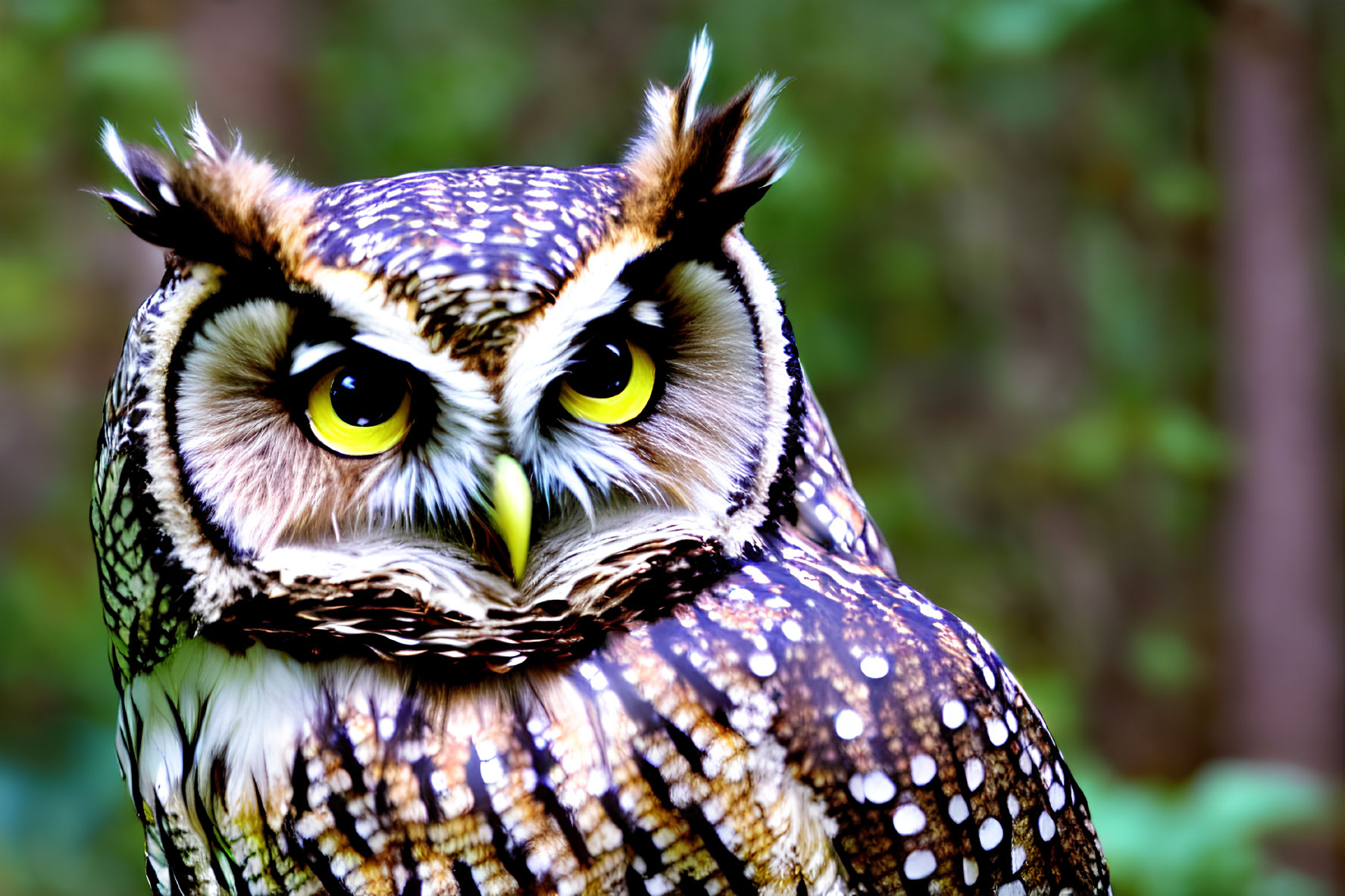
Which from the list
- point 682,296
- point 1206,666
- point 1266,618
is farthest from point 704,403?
point 1206,666

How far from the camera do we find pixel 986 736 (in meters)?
1.41

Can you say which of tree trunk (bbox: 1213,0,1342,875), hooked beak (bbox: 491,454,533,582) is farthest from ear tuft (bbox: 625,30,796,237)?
tree trunk (bbox: 1213,0,1342,875)

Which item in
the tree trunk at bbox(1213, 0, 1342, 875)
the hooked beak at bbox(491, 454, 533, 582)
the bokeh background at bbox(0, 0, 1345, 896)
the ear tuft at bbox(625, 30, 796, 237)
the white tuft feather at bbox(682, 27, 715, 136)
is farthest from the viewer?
the tree trunk at bbox(1213, 0, 1342, 875)

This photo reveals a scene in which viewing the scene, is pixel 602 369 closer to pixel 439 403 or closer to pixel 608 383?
pixel 608 383

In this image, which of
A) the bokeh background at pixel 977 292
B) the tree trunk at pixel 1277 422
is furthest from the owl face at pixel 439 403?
the tree trunk at pixel 1277 422

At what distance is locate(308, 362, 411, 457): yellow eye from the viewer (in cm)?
124

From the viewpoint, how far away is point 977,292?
20.2 feet

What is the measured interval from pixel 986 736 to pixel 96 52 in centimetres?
296

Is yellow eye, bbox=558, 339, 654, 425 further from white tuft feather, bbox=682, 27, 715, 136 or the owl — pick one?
white tuft feather, bbox=682, 27, 715, 136

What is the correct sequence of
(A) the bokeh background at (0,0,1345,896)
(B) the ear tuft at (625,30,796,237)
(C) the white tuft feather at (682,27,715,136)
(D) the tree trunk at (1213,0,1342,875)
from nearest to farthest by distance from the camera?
(B) the ear tuft at (625,30,796,237)
(C) the white tuft feather at (682,27,715,136)
(A) the bokeh background at (0,0,1345,896)
(D) the tree trunk at (1213,0,1342,875)

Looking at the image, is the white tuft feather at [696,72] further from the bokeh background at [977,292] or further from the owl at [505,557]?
the bokeh background at [977,292]

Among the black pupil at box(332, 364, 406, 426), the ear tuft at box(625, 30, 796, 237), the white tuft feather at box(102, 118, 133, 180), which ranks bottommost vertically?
the black pupil at box(332, 364, 406, 426)

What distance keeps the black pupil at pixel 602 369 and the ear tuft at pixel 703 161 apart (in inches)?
5.5

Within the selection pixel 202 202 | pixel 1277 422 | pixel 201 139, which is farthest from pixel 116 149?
pixel 1277 422
